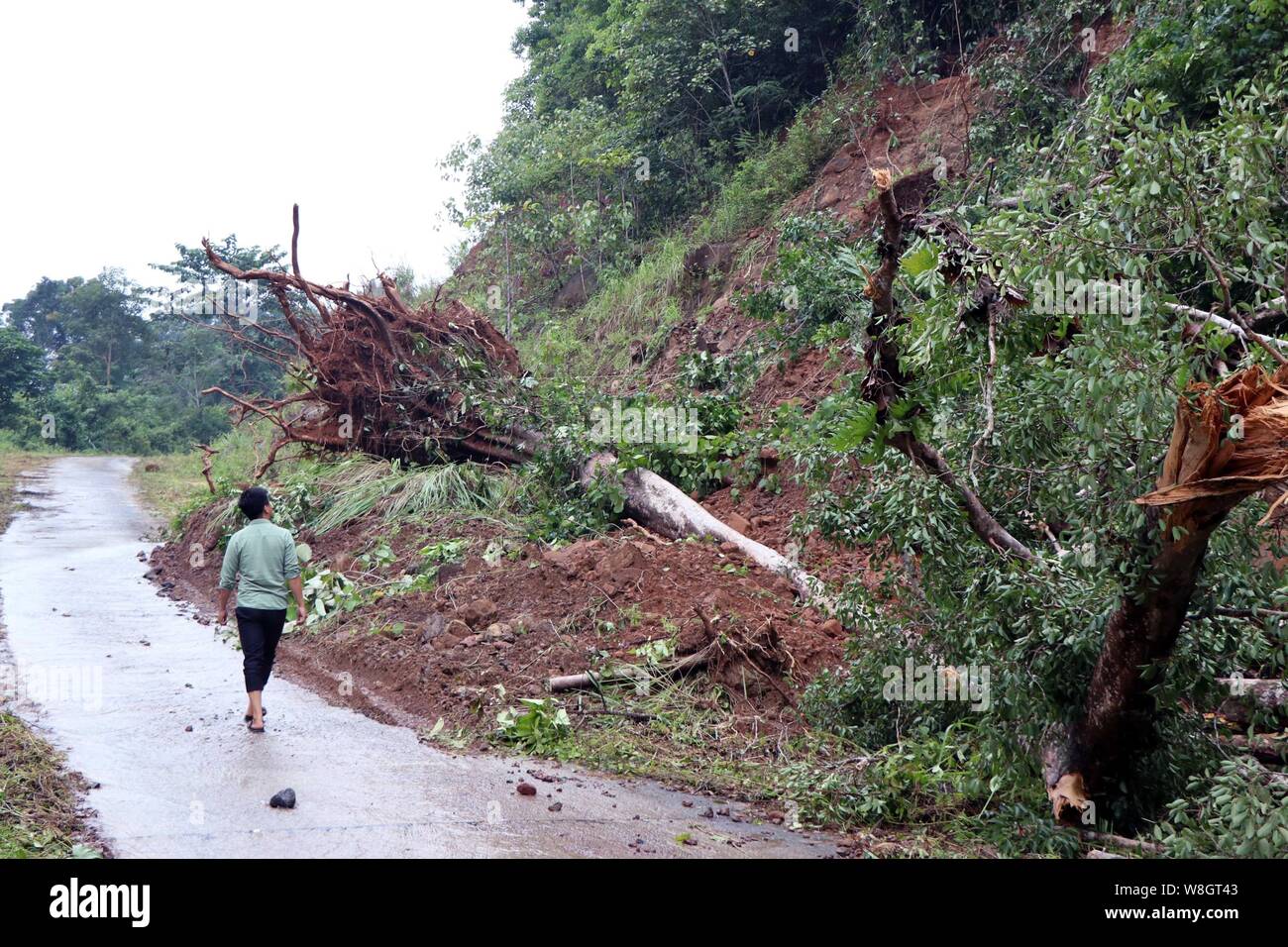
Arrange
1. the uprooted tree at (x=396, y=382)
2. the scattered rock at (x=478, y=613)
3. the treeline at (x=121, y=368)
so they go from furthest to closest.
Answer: the treeline at (x=121, y=368)
the uprooted tree at (x=396, y=382)
the scattered rock at (x=478, y=613)

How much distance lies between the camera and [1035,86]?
1284 centimetres

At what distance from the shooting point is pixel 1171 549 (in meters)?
3.99

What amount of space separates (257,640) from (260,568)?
0.42 meters

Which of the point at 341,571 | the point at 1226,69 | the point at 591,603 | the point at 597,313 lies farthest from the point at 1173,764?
the point at 597,313

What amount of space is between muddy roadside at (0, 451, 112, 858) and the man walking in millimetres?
1070

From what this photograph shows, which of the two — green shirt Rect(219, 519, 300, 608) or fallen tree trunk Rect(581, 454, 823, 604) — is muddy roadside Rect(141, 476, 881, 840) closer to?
fallen tree trunk Rect(581, 454, 823, 604)

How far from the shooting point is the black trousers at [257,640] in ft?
20.4

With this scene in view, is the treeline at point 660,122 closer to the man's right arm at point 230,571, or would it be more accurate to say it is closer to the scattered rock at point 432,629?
the scattered rock at point 432,629

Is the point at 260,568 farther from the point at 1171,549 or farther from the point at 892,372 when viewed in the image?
the point at 1171,549

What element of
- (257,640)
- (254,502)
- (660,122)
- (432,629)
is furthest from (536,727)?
(660,122)

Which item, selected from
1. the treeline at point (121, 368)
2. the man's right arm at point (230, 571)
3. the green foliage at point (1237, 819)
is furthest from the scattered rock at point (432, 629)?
the treeline at point (121, 368)

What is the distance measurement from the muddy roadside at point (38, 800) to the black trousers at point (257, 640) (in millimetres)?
1059

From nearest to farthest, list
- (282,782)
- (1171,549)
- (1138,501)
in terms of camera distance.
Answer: (1138,501)
(1171,549)
(282,782)
